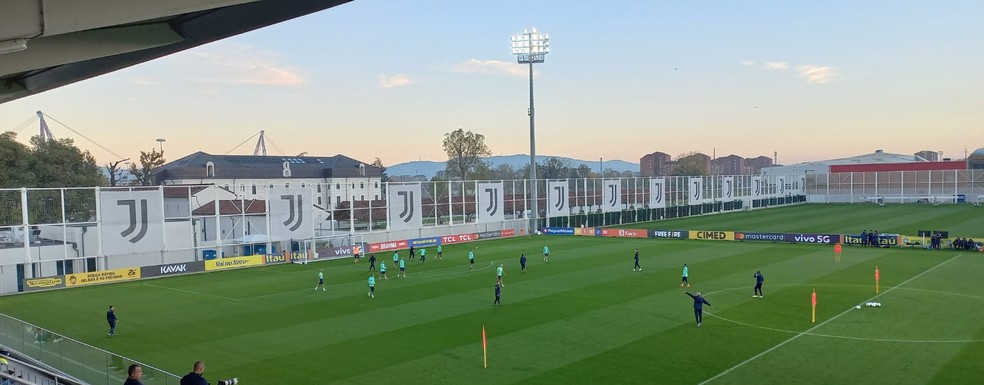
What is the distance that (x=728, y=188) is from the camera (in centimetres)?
10331

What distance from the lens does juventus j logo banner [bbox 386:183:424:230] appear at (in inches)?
2327

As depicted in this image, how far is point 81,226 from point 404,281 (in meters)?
25.1

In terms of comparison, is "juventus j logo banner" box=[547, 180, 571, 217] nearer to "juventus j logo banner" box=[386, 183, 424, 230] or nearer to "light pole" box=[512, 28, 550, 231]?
"light pole" box=[512, 28, 550, 231]

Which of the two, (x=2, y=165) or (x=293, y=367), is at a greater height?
(x=2, y=165)

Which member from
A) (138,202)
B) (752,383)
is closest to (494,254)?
(138,202)

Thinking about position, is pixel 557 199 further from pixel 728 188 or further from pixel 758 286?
pixel 728 188

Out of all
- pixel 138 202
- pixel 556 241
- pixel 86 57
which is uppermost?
pixel 86 57

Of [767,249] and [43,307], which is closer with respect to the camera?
[43,307]

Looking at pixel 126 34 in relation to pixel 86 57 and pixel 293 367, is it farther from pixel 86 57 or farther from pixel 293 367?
pixel 293 367

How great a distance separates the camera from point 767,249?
52.3 metres

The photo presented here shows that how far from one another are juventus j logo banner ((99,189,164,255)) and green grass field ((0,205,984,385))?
2711mm

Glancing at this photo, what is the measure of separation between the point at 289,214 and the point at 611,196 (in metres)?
38.5

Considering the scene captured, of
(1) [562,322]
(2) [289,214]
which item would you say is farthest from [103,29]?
(2) [289,214]

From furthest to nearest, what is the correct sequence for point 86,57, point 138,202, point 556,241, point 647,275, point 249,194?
point 249,194 → point 556,241 → point 138,202 → point 647,275 → point 86,57
